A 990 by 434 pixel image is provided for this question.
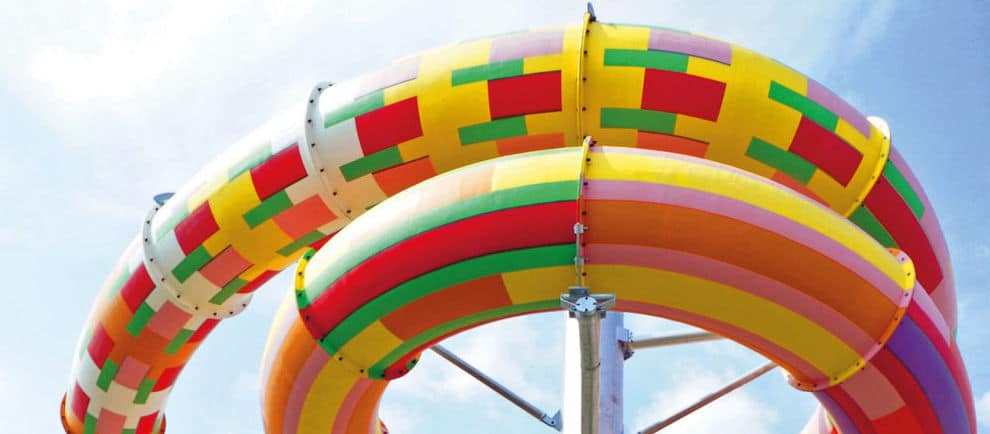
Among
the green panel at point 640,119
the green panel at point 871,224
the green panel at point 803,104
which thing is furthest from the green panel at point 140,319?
the green panel at point 871,224

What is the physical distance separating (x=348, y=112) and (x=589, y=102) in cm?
243

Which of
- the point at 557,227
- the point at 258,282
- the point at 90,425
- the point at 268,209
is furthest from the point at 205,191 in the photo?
the point at 557,227

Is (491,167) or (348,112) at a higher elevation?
(348,112)

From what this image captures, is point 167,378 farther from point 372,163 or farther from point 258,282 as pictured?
point 372,163

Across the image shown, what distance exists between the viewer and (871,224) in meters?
9.62

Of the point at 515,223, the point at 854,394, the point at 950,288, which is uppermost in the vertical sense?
the point at 950,288

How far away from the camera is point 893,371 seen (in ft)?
Answer: 26.7

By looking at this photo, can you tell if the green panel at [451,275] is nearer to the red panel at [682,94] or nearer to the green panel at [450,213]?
the green panel at [450,213]

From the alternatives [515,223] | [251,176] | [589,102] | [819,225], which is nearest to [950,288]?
[819,225]

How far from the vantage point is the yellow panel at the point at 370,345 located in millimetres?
8555

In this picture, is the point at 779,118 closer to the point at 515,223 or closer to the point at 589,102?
the point at 589,102

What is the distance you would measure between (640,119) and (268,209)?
397 centimetres

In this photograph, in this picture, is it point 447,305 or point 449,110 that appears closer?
point 447,305

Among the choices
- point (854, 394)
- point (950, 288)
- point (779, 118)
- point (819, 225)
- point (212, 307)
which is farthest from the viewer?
point (212, 307)
